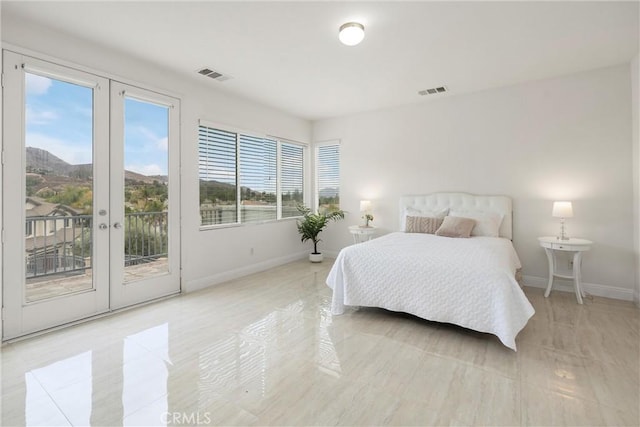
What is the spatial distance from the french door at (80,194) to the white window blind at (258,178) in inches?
50.5

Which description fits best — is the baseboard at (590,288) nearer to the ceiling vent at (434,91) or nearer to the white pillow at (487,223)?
the white pillow at (487,223)

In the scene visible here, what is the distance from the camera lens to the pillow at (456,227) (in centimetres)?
404

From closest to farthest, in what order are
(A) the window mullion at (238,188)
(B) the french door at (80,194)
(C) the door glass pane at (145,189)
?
1. (B) the french door at (80,194)
2. (C) the door glass pane at (145,189)
3. (A) the window mullion at (238,188)

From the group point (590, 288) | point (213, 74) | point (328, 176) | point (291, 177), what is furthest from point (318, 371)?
point (328, 176)

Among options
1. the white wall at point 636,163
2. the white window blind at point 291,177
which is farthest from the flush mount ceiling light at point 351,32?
the white wall at point 636,163

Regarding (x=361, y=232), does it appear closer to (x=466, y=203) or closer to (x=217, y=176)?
(x=466, y=203)

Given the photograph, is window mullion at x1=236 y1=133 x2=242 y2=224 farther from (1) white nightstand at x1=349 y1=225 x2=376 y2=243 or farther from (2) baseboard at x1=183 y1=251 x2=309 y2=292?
(1) white nightstand at x1=349 y1=225 x2=376 y2=243

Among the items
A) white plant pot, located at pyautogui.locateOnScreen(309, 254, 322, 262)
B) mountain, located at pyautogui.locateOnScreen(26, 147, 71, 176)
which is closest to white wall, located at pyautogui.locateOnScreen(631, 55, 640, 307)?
white plant pot, located at pyautogui.locateOnScreen(309, 254, 322, 262)

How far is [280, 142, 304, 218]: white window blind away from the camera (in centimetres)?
577

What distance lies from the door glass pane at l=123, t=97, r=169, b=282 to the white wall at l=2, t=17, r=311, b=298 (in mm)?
230

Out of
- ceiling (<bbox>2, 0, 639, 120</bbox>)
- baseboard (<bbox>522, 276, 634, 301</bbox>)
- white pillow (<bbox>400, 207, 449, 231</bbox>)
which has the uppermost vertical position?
ceiling (<bbox>2, 0, 639, 120</bbox>)

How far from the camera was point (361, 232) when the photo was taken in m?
5.27

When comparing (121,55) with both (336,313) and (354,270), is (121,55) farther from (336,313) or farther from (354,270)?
(336,313)

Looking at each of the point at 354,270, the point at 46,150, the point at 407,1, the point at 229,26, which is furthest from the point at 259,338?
the point at 407,1
